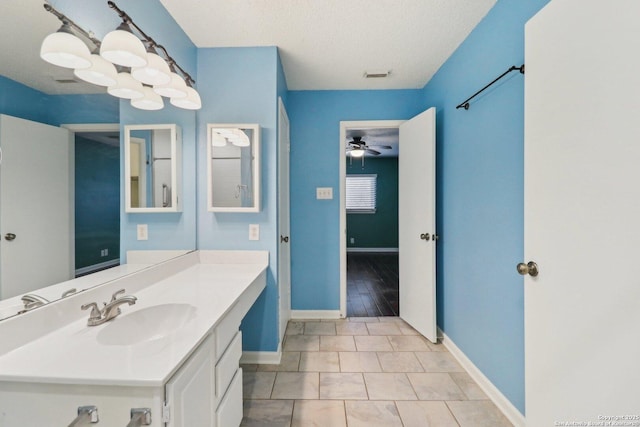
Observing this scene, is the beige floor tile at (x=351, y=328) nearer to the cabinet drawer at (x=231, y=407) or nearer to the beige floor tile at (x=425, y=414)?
the beige floor tile at (x=425, y=414)

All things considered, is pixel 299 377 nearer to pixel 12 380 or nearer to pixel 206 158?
pixel 12 380

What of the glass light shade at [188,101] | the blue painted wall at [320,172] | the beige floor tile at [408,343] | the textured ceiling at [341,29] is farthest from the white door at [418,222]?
the glass light shade at [188,101]

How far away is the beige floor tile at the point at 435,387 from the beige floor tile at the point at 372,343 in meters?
0.39

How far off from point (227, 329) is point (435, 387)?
4.94 ft

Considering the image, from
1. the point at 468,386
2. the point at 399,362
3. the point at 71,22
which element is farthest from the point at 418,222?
the point at 71,22

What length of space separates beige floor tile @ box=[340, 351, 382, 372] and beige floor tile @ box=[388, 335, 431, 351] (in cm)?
27

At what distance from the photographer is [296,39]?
6.62 feet

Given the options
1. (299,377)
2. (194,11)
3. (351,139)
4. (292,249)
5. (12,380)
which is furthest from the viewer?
(351,139)

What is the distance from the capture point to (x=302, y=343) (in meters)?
2.40

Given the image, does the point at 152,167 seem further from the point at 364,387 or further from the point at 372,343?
the point at 372,343

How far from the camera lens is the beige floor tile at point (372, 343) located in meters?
2.32

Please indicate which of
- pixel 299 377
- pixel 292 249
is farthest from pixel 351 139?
pixel 299 377
